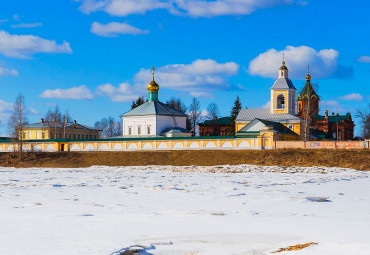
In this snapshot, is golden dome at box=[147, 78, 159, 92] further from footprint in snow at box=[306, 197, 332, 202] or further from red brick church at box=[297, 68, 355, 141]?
footprint in snow at box=[306, 197, 332, 202]

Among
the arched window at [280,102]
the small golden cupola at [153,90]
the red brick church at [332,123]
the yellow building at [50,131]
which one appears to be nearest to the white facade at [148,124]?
the small golden cupola at [153,90]

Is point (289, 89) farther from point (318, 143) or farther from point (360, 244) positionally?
point (360, 244)

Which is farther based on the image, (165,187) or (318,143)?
(318,143)

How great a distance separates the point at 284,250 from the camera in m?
8.05

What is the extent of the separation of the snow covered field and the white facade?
37646 millimetres

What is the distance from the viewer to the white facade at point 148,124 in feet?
176

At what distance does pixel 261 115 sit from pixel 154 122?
44.2ft

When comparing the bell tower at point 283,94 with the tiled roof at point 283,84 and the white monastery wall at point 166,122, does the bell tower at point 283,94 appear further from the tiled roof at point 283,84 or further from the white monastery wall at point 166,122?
the white monastery wall at point 166,122

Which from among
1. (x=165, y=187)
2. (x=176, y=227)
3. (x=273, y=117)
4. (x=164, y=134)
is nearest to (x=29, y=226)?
(x=176, y=227)

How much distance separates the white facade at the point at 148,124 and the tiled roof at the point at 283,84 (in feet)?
39.5

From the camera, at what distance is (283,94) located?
58.8m

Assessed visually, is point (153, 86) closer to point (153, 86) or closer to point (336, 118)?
point (153, 86)

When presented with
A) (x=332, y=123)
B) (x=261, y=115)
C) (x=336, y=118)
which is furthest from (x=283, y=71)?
(x=336, y=118)

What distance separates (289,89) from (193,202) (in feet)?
154
